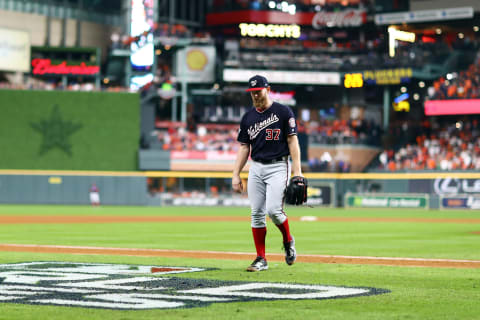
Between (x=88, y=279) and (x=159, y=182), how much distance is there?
137 feet

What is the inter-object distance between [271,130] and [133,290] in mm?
3051

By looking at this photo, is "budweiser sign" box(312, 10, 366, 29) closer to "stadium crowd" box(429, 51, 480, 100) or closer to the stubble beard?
"stadium crowd" box(429, 51, 480, 100)

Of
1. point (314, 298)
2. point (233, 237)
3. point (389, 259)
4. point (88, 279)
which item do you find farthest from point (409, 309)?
point (233, 237)

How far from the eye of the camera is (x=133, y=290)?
7422 mm

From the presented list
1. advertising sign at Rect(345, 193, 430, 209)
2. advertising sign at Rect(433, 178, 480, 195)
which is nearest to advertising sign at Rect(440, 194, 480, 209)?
advertising sign at Rect(433, 178, 480, 195)

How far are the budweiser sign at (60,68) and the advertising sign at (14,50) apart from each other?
2.85 feet

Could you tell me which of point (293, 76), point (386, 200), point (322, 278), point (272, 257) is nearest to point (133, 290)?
point (322, 278)

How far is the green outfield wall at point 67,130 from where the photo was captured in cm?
4931

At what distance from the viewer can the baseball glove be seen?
9422 millimetres

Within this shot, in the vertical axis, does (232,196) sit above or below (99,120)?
below

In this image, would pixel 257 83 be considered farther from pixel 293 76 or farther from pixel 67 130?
pixel 293 76

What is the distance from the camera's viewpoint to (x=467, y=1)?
56312 millimetres

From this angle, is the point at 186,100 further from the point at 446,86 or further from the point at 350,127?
the point at 446,86

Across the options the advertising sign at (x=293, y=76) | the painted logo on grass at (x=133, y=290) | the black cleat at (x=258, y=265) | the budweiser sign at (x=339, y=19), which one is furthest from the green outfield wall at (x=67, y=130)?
the painted logo on grass at (x=133, y=290)
